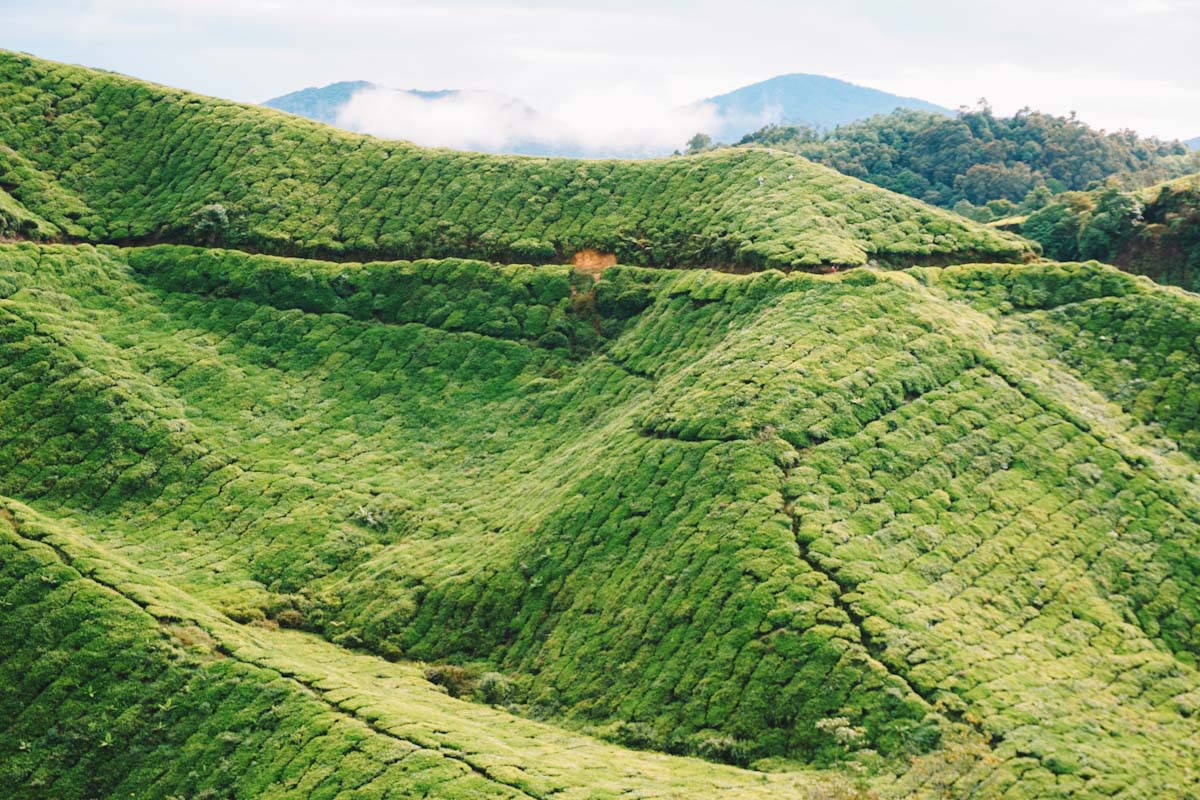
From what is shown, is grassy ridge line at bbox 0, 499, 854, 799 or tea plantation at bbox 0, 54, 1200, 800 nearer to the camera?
grassy ridge line at bbox 0, 499, 854, 799

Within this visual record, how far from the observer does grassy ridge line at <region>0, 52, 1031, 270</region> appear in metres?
61.5

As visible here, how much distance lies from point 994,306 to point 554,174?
31849 mm

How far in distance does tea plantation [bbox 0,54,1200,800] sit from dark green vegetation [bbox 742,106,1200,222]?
74.9m

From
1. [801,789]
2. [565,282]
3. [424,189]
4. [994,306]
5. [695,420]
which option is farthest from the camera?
[424,189]

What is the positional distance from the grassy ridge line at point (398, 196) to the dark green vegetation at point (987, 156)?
72.6 metres

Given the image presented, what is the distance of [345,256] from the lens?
66.9 meters

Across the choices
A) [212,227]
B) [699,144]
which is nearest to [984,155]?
[699,144]

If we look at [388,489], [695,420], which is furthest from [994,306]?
[388,489]

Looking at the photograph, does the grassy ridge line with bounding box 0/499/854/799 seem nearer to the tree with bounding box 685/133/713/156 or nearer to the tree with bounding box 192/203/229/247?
the tree with bounding box 192/203/229/247

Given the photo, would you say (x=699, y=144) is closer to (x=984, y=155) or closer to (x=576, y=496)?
(x=984, y=155)

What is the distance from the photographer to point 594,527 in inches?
1647

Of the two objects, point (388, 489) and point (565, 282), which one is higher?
point (565, 282)

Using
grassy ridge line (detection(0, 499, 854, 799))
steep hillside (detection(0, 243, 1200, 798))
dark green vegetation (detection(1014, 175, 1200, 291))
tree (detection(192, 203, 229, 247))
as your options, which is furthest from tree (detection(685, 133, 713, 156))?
grassy ridge line (detection(0, 499, 854, 799))

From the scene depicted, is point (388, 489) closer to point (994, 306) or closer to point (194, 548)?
point (194, 548)
